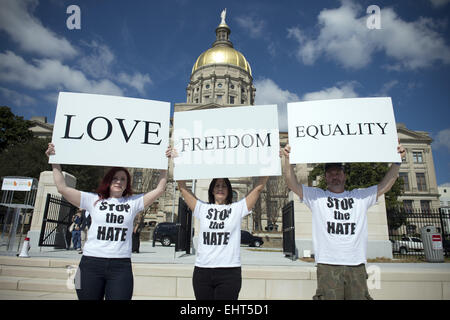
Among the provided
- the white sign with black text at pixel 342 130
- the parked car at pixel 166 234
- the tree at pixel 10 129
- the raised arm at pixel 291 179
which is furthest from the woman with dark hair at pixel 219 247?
the tree at pixel 10 129

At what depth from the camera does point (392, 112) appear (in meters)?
3.83

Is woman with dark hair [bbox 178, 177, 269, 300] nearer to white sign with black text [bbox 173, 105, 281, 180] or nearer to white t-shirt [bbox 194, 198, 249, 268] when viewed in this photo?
white t-shirt [bbox 194, 198, 249, 268]

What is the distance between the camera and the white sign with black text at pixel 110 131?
3695 millimetres

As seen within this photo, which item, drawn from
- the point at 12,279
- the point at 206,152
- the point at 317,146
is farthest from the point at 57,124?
the point at 12,279

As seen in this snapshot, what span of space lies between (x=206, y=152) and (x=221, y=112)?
633 millimetres

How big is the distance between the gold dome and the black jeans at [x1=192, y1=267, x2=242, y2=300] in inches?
3117

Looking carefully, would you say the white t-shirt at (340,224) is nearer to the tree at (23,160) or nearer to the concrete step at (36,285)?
the concrete step at (36,285)

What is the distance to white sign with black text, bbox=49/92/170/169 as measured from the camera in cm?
370

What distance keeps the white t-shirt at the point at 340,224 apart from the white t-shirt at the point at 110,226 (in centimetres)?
210

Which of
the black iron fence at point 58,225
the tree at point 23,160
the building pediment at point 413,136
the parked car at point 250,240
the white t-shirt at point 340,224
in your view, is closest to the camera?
the white t-shirt at point 340,224

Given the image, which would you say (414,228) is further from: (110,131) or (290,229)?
(110,131)

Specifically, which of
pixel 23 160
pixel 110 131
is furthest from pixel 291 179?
pixel 23 160

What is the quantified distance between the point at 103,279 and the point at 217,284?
1183 mm
